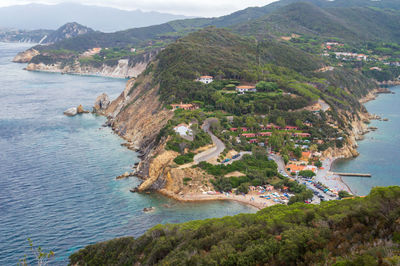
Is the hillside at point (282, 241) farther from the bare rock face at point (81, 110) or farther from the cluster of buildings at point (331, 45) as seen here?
the cluster of buildings at point (331, 45)

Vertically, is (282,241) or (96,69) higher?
(96,69)

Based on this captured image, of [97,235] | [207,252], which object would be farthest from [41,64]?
[207,252]

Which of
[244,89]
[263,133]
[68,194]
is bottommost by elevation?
[68,194]

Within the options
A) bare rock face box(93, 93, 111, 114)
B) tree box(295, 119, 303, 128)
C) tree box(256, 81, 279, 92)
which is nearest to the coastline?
tree box(295, 119, 303, 128)

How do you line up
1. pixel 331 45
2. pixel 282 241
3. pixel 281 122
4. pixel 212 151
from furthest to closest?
pixel 331 45
pixel 281 122
pixel 212 151
pixel 282 241

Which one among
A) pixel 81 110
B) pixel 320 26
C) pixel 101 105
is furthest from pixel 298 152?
pixel 320 26

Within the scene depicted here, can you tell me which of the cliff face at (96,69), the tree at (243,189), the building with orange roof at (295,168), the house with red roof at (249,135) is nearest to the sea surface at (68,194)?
the tree at (243,189)

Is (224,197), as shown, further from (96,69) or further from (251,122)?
(96,69)

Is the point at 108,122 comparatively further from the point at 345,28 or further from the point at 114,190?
the point at 345,28
